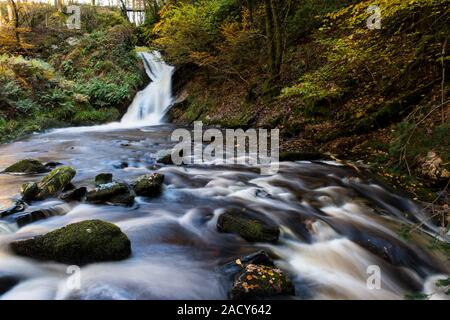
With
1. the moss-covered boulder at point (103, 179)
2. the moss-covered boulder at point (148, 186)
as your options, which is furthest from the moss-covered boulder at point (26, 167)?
the moss-covered boulder at point (148, 186)

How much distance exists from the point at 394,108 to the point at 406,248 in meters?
4.57

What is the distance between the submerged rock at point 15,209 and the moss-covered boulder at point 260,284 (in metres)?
3.56

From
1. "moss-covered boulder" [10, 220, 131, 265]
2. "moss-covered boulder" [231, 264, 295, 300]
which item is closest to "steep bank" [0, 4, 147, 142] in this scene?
"moss-covered boulder" [10, 220, 131, 265]

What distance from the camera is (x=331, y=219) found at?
5.43 meters

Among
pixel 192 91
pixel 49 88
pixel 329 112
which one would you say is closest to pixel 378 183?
pixel 329 112

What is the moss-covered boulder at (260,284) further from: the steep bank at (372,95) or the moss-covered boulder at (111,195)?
the moss-covered boulder at (111,195)

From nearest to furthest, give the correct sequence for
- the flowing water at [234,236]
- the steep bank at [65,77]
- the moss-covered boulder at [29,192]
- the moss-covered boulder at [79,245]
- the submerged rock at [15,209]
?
1. the flowing water at [234,236]
2. the moss-covered boulder at [79,245]
3. the submerged rock at [15,209]
4. the moss-covered boulder at [29,192]
5. the steep bank at [65,77]

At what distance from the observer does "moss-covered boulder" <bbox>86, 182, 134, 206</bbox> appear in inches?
222

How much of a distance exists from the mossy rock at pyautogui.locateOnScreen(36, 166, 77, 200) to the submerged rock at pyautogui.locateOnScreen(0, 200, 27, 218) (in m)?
0.32

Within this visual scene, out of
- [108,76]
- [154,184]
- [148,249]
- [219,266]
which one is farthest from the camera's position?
[108,76]

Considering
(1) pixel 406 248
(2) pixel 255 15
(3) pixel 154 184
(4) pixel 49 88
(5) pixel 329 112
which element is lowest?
(1) pixel 406 248

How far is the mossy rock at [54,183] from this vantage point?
5.69 m

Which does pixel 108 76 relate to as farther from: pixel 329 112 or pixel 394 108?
pixel 394 108

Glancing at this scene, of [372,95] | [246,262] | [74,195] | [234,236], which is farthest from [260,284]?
[372,95]
